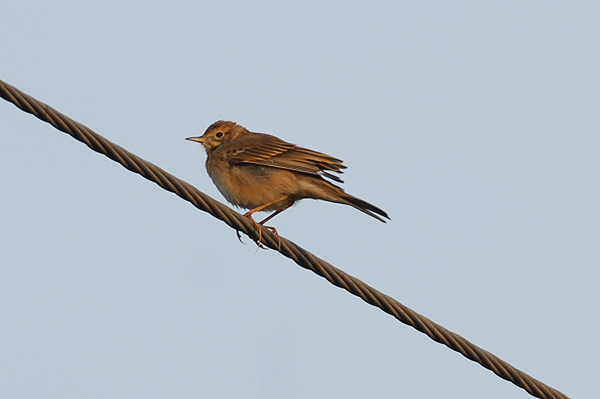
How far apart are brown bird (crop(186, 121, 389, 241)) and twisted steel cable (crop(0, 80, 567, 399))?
253 cm

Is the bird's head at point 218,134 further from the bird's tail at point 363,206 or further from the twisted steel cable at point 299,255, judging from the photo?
the twisted steel cable at point 299,255

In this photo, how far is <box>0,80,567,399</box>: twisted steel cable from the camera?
6.20 meters

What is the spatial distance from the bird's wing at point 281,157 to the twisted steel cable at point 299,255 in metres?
2.70

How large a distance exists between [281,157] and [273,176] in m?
0.26

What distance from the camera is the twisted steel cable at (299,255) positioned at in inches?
244

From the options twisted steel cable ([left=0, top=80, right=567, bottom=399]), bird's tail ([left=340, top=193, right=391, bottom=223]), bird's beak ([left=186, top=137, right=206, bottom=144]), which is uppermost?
bird's beak ([left=186, top=137, right=206, bottom=144])

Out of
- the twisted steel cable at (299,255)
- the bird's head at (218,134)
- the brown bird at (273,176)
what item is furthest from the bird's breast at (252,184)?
the twisted steel cable at (299,255)

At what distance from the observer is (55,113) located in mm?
6172

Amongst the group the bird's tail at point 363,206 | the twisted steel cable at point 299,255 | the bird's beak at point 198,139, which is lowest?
the twisted steel cable at point 299,255

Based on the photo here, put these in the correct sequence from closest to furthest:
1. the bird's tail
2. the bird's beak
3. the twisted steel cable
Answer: the twisted steel cable → the bird's tail → the bird's beak

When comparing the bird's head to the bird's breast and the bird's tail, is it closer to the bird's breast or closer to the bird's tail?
the bird's breast

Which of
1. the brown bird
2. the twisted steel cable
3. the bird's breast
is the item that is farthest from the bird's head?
the twisted steel cable

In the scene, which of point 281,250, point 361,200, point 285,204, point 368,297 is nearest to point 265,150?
point 285,204

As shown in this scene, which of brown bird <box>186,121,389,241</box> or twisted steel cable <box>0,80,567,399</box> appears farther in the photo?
brown bird <box>186,121,389,241</box>
